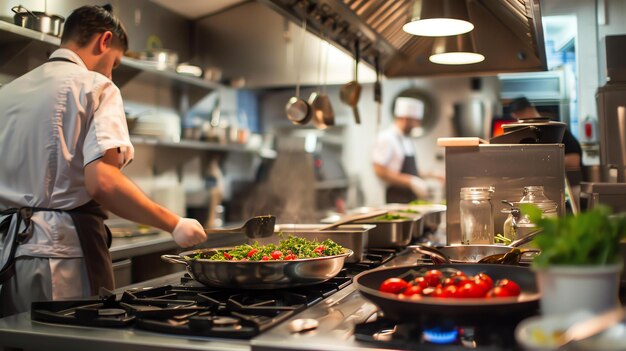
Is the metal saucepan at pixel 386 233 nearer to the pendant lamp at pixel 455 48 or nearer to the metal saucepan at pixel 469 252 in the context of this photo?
the metal saucepan at pixel 469 252

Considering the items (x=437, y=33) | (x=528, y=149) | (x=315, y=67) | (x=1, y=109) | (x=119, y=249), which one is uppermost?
(x=315, y=67)

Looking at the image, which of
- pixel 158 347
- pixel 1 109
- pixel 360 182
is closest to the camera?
pixel 158 347

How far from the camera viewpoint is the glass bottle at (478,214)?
1.88 meters

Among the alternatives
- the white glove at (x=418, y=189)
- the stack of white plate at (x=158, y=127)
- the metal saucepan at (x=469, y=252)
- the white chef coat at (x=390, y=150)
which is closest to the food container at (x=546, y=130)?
the metal saucepan at (x=469, y=252)

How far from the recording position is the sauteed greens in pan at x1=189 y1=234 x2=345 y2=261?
1.55m

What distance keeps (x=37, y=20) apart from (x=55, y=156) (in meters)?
1.02

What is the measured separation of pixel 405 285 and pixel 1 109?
1.51 m

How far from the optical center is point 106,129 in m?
1.87

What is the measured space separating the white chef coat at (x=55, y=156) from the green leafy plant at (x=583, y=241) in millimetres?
1329

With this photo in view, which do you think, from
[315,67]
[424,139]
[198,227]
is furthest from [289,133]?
[198,227]

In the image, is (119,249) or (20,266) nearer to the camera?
(20,266)

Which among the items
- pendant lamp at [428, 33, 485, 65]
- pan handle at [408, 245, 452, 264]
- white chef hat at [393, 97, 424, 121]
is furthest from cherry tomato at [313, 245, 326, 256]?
white chef hat at [393, 97, 424, 121]

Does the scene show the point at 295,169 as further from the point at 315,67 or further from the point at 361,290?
the point at 361,290

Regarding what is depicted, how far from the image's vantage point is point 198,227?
1866 millimetres
